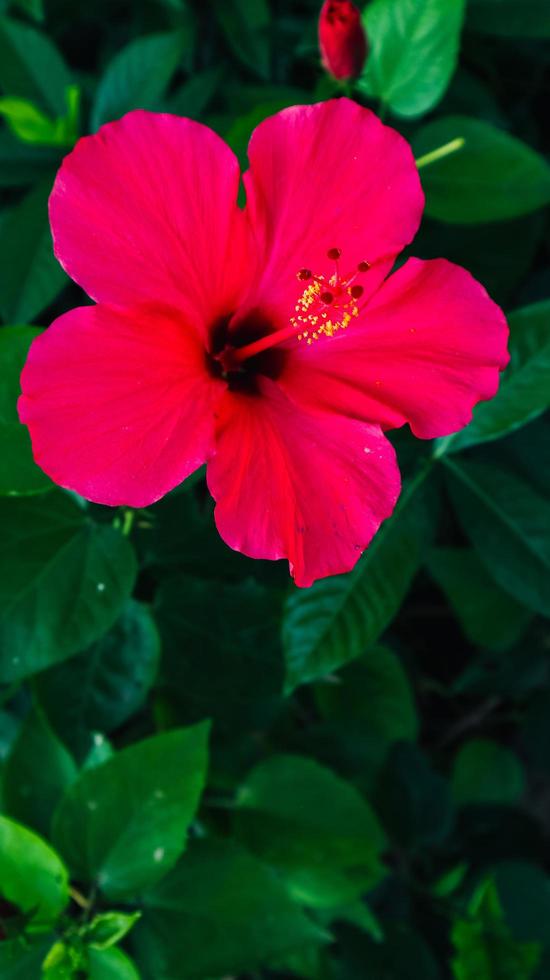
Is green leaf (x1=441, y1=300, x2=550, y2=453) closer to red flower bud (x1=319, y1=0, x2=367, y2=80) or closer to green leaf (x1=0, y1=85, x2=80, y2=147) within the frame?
red flower bud (x1=319, y1=0, x2=367, y2=80)

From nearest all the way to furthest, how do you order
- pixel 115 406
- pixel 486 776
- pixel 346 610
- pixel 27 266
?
pixel 115 406
pixel 346 610
pixel 27 266
pixel 486 776

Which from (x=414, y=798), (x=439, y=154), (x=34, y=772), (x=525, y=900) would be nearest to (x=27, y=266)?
(x=439, y=154)

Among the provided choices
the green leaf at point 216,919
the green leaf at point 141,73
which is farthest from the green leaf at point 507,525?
the green leaf at point 141,73

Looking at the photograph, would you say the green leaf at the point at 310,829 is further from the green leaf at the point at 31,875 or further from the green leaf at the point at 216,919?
the green leaf at the point at 31,875

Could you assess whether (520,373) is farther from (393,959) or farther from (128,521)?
(393,959)

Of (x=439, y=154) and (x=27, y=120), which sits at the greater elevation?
(x=439, y=154)

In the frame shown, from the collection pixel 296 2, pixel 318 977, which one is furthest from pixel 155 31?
pixel 318 977
